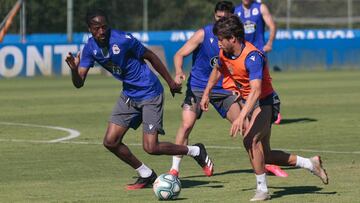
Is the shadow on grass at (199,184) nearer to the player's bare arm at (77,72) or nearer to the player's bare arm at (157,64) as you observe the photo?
the player's bare arm at (157,64)

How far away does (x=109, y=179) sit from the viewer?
493 inches

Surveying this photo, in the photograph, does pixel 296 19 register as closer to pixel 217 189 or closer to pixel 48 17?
pixel 48 17

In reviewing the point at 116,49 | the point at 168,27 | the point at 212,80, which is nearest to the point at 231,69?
the point at 212,80

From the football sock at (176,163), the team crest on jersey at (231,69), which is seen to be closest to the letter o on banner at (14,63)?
the football sock at (176,163)

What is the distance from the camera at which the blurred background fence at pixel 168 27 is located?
38125 millimetres

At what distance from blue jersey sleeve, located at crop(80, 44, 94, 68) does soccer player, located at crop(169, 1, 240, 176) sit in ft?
4.28

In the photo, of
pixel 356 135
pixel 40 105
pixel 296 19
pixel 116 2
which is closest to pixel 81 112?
pixel 40 105

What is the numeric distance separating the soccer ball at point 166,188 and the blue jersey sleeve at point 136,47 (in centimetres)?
163

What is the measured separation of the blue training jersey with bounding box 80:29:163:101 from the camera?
454 inches

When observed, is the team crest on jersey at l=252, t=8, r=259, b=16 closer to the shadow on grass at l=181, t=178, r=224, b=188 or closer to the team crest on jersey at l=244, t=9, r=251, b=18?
the team crest on jersey at l=244, t=9, r=251, b=18

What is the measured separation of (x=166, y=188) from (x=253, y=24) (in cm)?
675

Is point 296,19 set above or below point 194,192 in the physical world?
below

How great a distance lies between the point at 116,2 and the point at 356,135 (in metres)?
32.6

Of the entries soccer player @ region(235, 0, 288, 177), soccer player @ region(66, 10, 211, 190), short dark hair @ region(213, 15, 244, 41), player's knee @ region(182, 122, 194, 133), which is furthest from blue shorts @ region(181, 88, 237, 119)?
soccer player @ region(235, 0, 288, 177)
